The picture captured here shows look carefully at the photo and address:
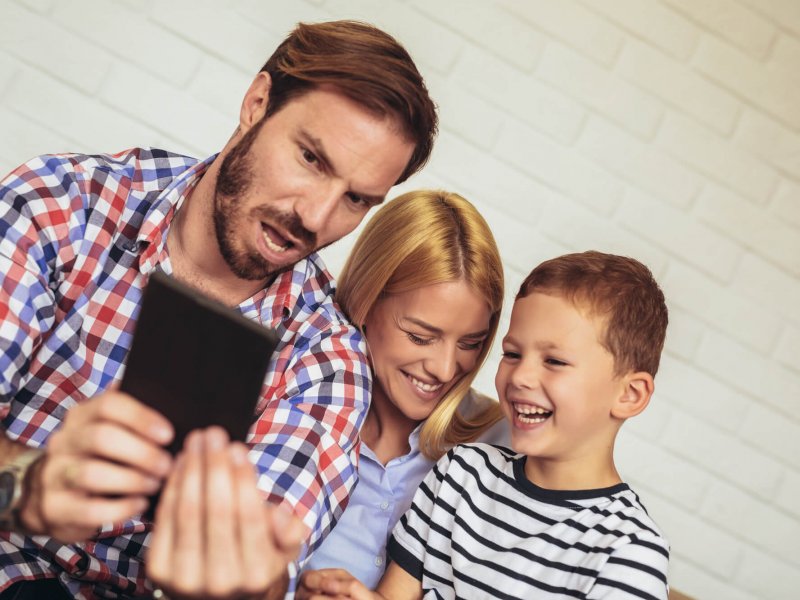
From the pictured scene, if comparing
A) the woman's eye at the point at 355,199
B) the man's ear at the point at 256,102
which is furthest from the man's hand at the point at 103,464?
the man's ear at the point at 256,102

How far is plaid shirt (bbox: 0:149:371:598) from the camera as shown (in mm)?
1264

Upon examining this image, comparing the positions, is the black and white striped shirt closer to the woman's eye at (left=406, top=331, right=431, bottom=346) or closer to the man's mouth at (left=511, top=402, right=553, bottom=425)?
the man's mouth at (left=511, top=402, right=553, bottom=425)

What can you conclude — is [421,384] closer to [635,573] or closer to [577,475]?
[577,475]

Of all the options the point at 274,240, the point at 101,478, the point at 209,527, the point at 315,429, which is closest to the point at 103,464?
the point at 101,478

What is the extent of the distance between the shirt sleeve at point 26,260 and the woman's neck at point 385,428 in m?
0.69

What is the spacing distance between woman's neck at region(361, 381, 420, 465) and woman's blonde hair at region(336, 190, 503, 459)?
74 millimetres

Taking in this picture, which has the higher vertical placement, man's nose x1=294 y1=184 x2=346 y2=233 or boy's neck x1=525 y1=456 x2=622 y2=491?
man's nose x1=294 y1=184 x2=346 y2=233

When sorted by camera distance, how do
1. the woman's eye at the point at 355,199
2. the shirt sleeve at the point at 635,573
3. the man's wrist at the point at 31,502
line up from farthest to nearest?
the woman's eye at the point at 355,199
the shirt sleeve at the point at 635,573
the man's wrist at the point at 31,502

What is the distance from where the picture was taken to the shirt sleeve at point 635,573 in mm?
1225

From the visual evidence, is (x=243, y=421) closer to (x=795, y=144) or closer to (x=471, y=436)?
(x=471, y=436)

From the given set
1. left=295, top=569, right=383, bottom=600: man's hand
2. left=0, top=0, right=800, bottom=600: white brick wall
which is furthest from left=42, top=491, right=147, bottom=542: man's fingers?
left=0, top=0, right=800, bottom=600: white brick wall

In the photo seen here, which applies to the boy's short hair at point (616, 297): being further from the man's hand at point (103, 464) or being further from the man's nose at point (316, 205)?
the man's hand at point (103, 464)

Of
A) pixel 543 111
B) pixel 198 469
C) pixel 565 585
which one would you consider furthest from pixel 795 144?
pixel 198 469

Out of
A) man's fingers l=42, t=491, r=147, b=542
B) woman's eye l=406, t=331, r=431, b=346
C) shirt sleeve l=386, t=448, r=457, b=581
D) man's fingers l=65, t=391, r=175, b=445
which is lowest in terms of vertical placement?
shirt sleeve l=386, t=448, r=457, b=581
